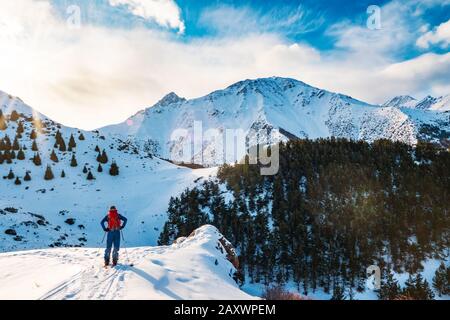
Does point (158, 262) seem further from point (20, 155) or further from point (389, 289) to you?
point (20, 155)

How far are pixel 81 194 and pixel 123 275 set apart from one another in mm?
43914

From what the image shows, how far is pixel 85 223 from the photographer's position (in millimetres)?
45750

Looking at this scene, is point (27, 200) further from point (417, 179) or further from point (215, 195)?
point (417, 179)

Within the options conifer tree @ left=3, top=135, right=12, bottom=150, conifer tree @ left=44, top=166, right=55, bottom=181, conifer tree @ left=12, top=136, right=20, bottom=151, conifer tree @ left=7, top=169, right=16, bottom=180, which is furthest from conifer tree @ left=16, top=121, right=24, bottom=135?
conifer tree @ left=44, top=166, right=55, bottom=181

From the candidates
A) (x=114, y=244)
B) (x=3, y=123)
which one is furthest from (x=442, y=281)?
(x=3, y=123)

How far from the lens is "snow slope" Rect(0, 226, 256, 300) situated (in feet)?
33.7

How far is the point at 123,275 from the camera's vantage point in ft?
40.3

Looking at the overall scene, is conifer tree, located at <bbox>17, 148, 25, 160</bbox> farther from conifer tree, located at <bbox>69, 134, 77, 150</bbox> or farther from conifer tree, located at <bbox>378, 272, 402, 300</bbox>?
conifer tree, located at <bbox>378, 272, 402, 300</bbox>

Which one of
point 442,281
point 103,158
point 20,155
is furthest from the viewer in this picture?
point 103,158

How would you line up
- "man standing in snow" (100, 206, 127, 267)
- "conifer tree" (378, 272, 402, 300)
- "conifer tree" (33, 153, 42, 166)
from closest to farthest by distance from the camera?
"man standing in snow" (100, 206, 127, 267) < "conifer tree" (378, 272, 402, 300) < "conifer tree" (33, 153, 42, 166)

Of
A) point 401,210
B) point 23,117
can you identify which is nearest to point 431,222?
point 401,210

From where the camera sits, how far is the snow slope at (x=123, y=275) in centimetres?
1026

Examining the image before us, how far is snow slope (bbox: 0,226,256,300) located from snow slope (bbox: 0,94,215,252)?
18010 millimetres

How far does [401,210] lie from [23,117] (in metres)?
72.3
